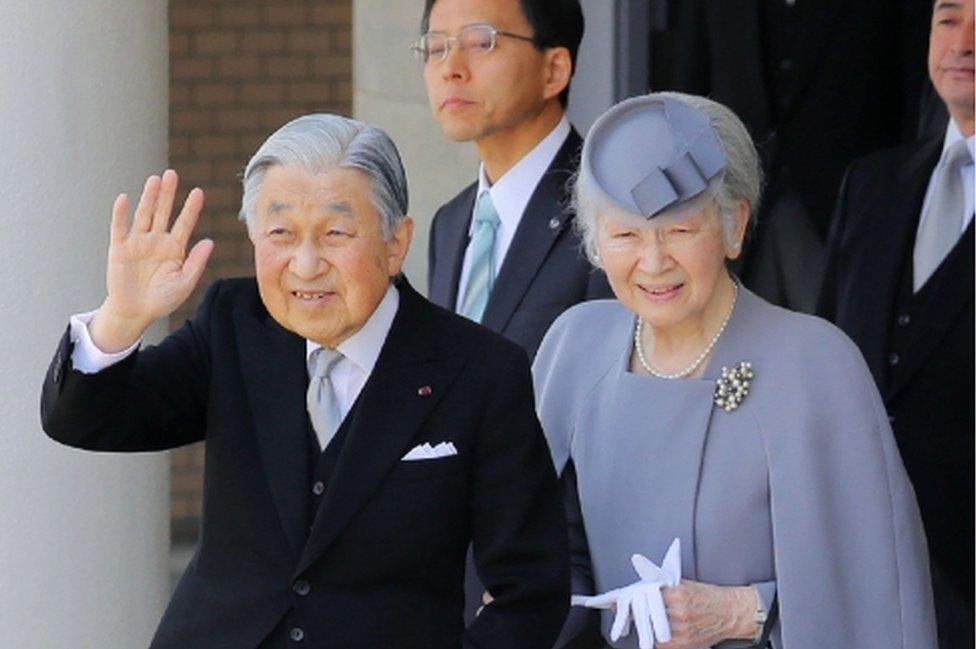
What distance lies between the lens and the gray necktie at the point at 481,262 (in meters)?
4.35

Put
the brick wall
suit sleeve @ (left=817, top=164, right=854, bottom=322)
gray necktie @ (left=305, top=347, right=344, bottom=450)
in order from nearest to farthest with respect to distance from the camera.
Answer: gray necktie @ (left=305, top=347, right=344, bottom=450), suit sleeve @ (left=817, top=164, right=854, bottom=322), the brick wall

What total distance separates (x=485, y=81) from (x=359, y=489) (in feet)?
4.89

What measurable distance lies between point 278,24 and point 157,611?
438 cm

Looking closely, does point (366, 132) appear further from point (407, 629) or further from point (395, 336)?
point (407, 629)

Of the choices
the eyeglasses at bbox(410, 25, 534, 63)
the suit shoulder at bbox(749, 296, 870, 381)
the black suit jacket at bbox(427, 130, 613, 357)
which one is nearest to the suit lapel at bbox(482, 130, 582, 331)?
the black suit jacket at bbox(427, 130, 613, 357)

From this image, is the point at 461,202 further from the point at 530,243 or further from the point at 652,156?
the point at 652,156

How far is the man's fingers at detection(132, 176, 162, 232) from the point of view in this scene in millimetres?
3098

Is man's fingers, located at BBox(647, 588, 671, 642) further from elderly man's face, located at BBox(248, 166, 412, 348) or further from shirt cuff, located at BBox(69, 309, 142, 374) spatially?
shirt cuff, located at BBox(69, 309, 142, 374)

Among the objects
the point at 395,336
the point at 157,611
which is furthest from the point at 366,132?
the point at 157,611

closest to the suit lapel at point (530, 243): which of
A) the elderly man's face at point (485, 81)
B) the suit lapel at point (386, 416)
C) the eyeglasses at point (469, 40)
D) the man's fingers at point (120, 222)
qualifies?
the elderly man's face at point (485, 81)

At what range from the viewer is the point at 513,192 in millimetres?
4398

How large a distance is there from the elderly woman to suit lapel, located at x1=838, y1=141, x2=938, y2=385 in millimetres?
1210

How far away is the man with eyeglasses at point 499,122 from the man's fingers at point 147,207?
1.23m

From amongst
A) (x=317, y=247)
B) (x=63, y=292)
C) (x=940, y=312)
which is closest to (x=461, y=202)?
(x=63, y=292)
